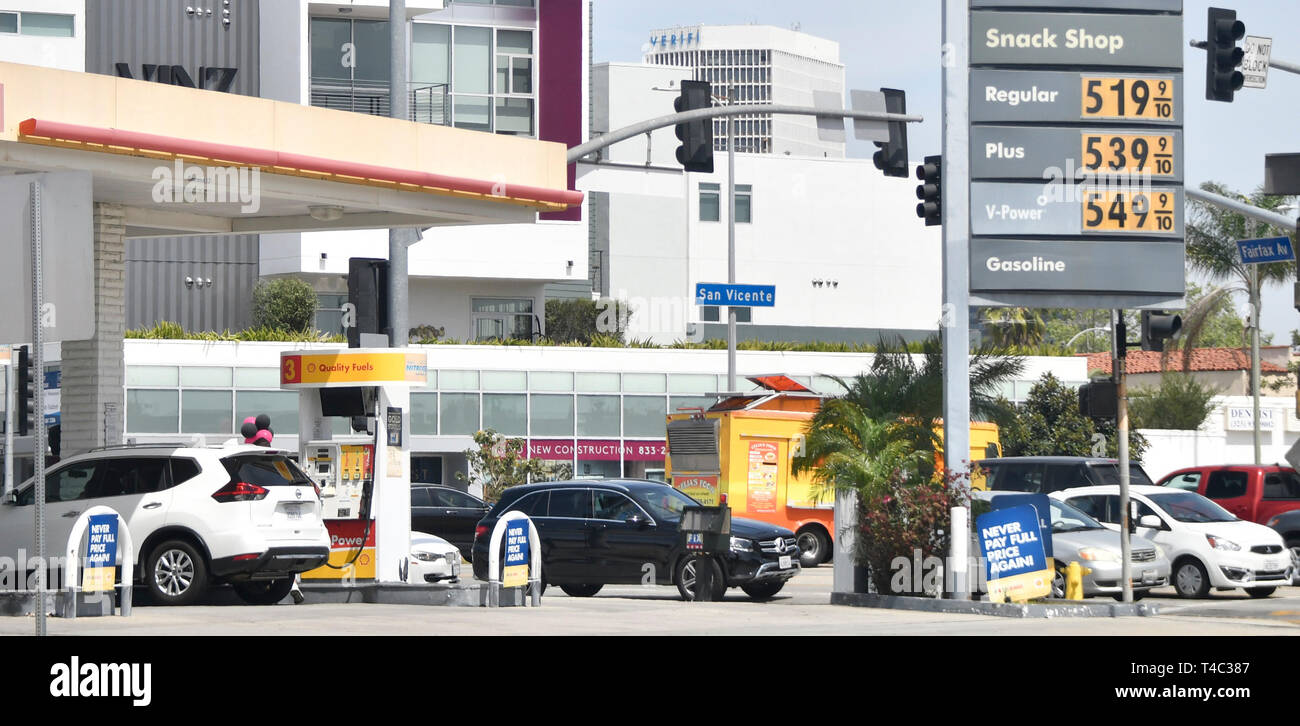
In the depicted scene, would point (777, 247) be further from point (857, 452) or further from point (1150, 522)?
point (857, 452)

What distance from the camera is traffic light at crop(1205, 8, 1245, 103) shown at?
2267 centimetres

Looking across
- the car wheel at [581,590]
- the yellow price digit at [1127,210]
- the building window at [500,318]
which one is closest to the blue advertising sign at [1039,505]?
the yellow price digit at [1127,210]

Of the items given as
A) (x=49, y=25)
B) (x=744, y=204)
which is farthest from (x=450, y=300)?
(x=744, y=204)

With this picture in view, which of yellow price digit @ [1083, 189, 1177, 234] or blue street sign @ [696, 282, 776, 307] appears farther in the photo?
blue street sign @ [696, 282, 776, 307]

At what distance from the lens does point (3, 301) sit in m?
11.1

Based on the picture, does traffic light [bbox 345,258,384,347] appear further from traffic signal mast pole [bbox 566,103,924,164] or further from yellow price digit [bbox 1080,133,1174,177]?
yellow price digit [bbox 1080,133,1174,177]

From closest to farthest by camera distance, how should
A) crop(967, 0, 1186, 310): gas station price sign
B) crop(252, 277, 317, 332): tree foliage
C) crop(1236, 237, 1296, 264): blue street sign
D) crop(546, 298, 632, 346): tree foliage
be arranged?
crop(967, 0, 1186, 310): gas station price sign, crop(1236, 237, 1296, 264): blue street sign, crop(252, 277, 317, 332): tree foliage, crop(546, 298, 632, 346): tree foliage

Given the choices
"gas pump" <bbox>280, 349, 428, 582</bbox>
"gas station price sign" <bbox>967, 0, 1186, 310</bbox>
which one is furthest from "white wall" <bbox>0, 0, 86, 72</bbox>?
"gas station price sign" <bbox>967, 0, 1186, 310</bbox>

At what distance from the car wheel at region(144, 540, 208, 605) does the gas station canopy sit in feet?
14.1

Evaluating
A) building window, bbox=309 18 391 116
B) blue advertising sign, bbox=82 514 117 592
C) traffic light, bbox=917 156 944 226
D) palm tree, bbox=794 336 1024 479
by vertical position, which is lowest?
blue advertising sign, bbox=82 514 117 592

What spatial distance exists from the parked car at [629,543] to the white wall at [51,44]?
26775 mm

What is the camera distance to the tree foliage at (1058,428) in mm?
44969
